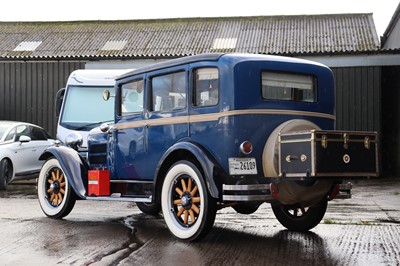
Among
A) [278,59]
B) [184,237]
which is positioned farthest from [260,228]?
[278,59]

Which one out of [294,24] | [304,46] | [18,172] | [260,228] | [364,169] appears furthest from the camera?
[294,24]

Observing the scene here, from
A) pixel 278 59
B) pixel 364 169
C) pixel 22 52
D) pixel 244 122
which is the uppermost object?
pixel 22 52

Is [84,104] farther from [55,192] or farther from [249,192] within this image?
[249,192]

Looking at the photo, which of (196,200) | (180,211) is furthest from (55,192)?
(196,200)

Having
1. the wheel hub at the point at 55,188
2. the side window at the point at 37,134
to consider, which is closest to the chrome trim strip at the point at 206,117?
the wheel hub at the point at 55,188

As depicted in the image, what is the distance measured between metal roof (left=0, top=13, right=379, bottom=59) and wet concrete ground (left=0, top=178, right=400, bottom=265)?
1713 centimetres

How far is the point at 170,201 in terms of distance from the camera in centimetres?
743

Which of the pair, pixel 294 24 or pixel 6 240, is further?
pixel 294 24

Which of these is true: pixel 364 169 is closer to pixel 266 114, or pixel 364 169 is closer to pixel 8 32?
pixel 266 114

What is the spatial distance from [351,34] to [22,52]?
1468 centimetres

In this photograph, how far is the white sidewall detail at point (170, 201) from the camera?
6945mm

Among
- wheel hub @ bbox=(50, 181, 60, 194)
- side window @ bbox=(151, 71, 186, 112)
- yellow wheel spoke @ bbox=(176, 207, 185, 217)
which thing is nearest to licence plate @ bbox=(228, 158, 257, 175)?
yellow wheel spoke @ bbox=(176, 207, 185, 217)

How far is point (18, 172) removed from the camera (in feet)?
50.9

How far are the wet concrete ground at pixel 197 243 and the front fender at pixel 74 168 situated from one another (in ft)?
1.67
